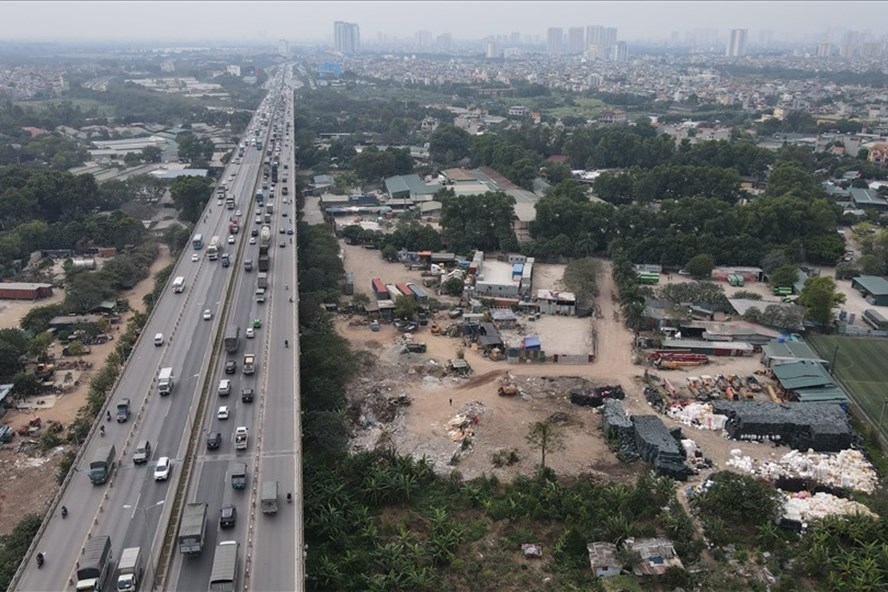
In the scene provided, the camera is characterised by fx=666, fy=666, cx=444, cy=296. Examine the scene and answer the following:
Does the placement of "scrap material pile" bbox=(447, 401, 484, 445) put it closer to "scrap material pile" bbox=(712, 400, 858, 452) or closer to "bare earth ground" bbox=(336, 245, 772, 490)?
"bare earth ground" bbox=(336, 245, 772, 490)

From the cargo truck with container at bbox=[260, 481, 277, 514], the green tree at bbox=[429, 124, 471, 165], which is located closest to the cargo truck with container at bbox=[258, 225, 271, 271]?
the cargo truck with container at bbox=[260, 481, 277, 514]

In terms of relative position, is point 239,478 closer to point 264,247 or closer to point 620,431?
point 620,431

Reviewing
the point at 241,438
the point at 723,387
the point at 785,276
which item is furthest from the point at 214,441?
the point at 785,276

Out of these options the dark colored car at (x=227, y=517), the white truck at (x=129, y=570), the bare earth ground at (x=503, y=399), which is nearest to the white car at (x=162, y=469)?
the dark colored car at (x=227, y=517)

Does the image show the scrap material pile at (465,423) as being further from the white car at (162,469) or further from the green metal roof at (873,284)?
the green metal roof at (873,284)

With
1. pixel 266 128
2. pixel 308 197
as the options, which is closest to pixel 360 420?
pixel 308 197

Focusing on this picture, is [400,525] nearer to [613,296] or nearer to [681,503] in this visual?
[681,503]
